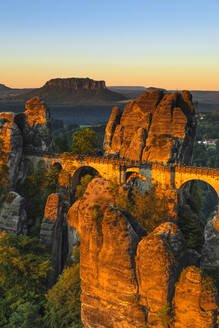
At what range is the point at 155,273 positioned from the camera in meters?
17.4

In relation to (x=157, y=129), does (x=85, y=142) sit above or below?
below

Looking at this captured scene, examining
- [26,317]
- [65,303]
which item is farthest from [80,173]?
[26,317]

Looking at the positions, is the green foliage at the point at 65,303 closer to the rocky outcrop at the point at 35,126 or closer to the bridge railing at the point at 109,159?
the bridge railing at the point at 109,159

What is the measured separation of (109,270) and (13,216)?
26.8 metres

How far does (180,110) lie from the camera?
194 feet

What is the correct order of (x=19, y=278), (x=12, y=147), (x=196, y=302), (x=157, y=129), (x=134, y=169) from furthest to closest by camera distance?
(x=157, y=129) < (x=134, y=169) < (x=12, y=147) < (x=19, y=278) < (x=196, y=302)

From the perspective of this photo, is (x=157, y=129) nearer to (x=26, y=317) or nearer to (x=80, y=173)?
(x=80, y=173)

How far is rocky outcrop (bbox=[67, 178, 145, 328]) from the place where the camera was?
18438mm

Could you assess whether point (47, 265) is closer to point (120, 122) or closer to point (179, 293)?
point (179, 293)

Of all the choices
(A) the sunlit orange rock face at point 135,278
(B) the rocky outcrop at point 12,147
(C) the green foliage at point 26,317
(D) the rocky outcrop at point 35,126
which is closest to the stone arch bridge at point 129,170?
(D) the rocky outcrop at point 35,126

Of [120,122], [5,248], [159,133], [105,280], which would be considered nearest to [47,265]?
[5,248]

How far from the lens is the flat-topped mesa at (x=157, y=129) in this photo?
57781mm

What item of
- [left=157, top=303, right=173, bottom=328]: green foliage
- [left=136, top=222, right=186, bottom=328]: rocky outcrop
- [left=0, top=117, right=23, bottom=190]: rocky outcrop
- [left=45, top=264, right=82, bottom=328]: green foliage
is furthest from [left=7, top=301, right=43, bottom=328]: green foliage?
[left=0, top=117, right=23, bottom=190]: rocky outcrop

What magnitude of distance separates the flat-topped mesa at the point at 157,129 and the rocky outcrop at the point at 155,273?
39.5 metres
